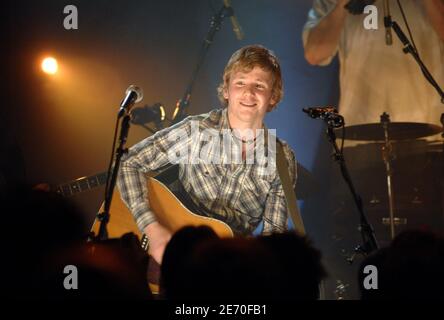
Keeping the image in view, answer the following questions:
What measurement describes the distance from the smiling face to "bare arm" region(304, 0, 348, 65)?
1.46 meters

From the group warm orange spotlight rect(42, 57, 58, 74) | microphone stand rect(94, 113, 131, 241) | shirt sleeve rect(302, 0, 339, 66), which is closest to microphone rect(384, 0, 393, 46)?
shirt sleeve rect(302, 0, 339, 66)

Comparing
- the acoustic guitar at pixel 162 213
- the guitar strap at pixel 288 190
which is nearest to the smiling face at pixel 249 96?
the guitar strap at pixel 288 190

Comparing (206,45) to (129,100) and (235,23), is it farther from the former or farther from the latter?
(129,100)

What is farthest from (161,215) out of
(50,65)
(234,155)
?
(50,65)

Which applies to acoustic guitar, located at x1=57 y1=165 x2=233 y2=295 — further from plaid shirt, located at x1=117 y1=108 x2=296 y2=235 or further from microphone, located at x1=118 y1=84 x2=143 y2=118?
microphone, located at x1=118 y1=84 x2=143 y2=118

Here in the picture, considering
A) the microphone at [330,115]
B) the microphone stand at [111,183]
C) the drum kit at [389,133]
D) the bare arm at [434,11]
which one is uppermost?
the bare arm at [434,11]

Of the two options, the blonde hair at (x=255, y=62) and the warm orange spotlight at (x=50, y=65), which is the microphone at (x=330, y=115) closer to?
the blonde hair at (x=255, y=62)

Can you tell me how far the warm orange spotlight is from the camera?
5.28 meters

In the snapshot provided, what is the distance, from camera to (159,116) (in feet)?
16.5

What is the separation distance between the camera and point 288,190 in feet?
13.5

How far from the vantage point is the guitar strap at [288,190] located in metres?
4.07

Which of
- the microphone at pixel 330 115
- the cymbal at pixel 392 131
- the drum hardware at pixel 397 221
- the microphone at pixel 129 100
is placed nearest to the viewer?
the microphone at pixel 129 100

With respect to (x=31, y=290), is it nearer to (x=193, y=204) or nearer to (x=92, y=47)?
(x=193, y=204)
